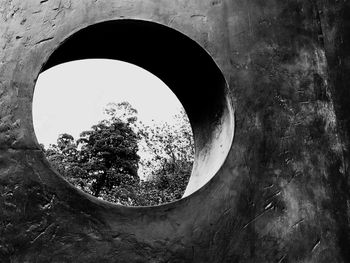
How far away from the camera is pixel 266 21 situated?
14.5 ft

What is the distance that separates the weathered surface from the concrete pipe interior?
0.40 feet

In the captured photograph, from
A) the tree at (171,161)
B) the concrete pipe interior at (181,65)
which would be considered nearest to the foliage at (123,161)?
the tree at (171,161)

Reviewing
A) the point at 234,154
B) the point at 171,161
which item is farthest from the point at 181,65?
the point at 171,161

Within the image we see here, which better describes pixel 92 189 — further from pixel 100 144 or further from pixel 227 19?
pixel 227 19

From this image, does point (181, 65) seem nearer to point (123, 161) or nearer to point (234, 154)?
point (234, 154)

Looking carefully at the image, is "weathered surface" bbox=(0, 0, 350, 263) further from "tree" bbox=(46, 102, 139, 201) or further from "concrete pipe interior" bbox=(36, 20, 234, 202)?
"tree" bbox=(46, 102, 139, 201)

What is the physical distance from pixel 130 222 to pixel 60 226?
504mm

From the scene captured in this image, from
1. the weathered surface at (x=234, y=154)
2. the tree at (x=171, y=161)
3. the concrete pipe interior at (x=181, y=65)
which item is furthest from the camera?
the tree at (x=171, y=161)

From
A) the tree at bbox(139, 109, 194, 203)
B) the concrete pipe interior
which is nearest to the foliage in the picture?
the tree at bbox(139, 109, 194, 203)

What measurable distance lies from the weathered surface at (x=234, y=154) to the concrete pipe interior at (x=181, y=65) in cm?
12

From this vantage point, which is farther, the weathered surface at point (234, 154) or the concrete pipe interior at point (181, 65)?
the concrete pipe interior at point (181, 65)

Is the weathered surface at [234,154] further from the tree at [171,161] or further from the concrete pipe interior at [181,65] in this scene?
the tree at [171,161]

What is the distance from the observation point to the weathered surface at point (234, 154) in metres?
3.42

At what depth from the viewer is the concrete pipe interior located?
410 centimetres
